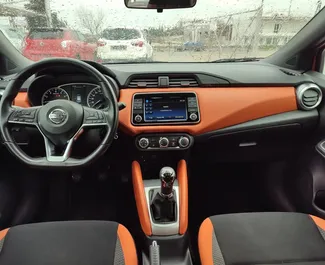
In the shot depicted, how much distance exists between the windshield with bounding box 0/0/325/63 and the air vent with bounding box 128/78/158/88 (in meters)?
0.30

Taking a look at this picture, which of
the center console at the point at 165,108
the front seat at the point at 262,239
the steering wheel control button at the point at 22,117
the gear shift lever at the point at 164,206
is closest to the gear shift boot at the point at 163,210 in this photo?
the gear shift lever at the point at 164,206

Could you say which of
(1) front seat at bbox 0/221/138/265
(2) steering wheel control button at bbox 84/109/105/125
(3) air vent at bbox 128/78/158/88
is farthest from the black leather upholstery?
(3) air vent at bbox 128/78/158/88

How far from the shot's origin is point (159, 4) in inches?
66.7

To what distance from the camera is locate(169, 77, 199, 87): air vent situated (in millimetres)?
1817

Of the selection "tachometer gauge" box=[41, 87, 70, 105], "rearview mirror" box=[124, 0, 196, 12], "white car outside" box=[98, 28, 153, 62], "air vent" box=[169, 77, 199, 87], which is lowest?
"tachometer gauge" box=[41, 87, 70, 105]

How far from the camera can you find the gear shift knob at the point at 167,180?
58.6 inches

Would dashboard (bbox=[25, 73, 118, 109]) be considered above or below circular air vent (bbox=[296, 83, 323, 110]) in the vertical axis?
above

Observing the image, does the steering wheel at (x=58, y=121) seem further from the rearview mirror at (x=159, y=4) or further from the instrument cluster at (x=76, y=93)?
the rearview mirror at (x=159, y=4)

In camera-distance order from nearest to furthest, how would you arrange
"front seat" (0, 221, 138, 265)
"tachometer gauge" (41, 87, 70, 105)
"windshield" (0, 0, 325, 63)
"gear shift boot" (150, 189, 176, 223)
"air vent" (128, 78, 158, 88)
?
"front seat" (0, 221, 138, 265), "gear shift boot" (150, 189, 176, 223), "tachometer gauge" (41, 87, 70, 105), "air vent" (128, 78, 158, 88), "windshield" (0, 0, 325, 63)

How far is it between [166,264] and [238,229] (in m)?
0.35

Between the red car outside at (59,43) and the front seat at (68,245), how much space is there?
95 cm

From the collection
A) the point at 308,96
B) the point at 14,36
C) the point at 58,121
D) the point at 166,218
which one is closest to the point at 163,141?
the point at 166,218

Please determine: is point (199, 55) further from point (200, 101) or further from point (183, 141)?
point (183, 141)

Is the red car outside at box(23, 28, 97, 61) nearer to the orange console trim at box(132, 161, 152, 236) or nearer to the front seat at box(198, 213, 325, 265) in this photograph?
the orange console trim at box(132, 161, 152, 236)
